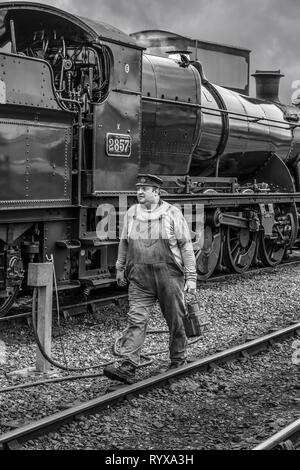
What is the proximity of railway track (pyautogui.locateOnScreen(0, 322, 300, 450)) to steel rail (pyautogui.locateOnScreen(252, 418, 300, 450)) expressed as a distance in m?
1.26

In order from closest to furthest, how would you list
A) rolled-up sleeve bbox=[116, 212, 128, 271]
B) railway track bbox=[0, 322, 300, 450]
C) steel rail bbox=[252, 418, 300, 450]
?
steel rail bbox=[252, 418, 300, 450] < railway track bbox=[0, 322, 300, 450] < rolled-up sleeve bbox=[116, 212, 128, 271]

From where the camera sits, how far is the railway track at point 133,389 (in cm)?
446

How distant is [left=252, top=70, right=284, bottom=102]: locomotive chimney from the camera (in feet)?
45.9

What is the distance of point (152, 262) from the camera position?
5.97 m

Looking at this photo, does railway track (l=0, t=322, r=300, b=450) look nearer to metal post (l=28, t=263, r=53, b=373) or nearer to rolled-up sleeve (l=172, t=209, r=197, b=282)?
rolled-up sleeve (l=172, t=209, r=197, b=282)

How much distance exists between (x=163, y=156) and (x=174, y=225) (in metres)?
3.94

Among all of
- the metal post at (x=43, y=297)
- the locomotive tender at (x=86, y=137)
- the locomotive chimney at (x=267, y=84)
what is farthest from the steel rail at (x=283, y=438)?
the locomotive chimney at (x=267, y=84)

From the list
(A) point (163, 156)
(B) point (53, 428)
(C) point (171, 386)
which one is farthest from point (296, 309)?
(B) point (53, 428)

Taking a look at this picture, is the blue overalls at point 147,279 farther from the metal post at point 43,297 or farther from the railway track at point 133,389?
the metal post at point 43,297

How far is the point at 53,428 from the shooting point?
470 cm

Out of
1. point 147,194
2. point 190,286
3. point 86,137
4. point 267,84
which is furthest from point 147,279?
point 267,84

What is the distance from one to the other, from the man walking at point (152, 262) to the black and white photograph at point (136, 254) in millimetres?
13

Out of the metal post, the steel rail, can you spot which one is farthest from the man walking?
the steel rail
